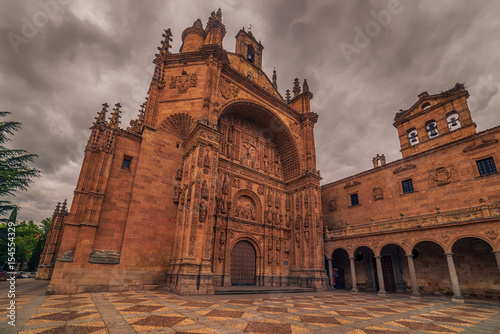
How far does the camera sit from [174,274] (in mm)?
12312

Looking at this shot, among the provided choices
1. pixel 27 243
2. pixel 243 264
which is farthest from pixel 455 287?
pixel 27 243

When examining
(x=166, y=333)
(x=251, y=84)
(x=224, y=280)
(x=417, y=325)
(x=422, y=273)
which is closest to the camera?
(x=166, y=333)

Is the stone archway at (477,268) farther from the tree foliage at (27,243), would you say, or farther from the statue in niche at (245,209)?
the tree foliage at (27,243)

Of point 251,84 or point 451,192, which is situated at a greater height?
point 251,84

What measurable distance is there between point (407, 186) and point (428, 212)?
272cm

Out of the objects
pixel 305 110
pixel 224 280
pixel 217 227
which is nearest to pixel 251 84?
pixel 305 110

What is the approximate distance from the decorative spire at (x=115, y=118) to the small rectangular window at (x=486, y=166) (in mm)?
24756

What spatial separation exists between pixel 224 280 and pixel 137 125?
13.1 metres

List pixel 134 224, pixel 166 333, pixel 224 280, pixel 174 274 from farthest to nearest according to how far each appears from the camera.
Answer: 1. pixel 224 280
2. pixel 134 224
3. pixel 174 274
4. pixel 166 333

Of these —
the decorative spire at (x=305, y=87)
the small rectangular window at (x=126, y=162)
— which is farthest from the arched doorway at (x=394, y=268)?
the small rectangular window at (x=126, y=162)

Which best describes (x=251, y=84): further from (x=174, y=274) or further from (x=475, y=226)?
(x=475, y=226)

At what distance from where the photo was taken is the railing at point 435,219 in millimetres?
12805

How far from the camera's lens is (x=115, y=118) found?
14930mm

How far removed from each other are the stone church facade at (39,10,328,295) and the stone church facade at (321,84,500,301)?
180 inches
